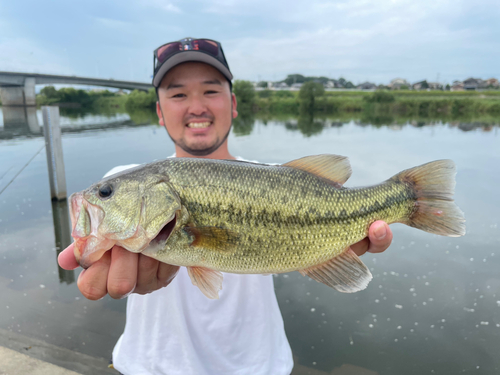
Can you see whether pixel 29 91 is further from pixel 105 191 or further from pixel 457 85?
pixel 457 85

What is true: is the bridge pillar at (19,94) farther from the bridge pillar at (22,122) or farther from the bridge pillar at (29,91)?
the bridge pillar at (22,122)

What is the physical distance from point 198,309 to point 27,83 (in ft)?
199

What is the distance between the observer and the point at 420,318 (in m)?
4.58

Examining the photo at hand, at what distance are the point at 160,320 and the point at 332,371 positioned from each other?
2553mm

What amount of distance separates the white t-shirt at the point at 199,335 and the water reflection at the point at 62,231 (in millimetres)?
3832

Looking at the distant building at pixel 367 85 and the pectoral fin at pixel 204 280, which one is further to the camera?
the distant building at pixel 367 85

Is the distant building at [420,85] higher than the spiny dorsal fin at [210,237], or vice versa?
the distant building at [420,85]

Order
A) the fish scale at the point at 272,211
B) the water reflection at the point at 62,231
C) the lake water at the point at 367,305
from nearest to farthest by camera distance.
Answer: the fish scale at the point at 272,211 → the lake water at the point at 367,305 → the water reflection at the point at 62,231

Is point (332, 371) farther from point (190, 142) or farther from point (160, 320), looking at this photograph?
point (190, 142)

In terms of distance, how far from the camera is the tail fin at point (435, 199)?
1870 mm

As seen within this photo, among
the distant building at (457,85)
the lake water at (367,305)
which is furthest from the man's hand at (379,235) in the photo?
the distant building at (457,85)

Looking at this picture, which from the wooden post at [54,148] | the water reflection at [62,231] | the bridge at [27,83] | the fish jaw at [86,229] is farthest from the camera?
the bridge at [27,83]

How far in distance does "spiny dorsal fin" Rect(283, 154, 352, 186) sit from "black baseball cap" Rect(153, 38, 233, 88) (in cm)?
131

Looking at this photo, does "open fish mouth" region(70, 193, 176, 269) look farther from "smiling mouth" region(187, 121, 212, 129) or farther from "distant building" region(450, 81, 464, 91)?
"distant building" region(450, 81, 464, 91)
